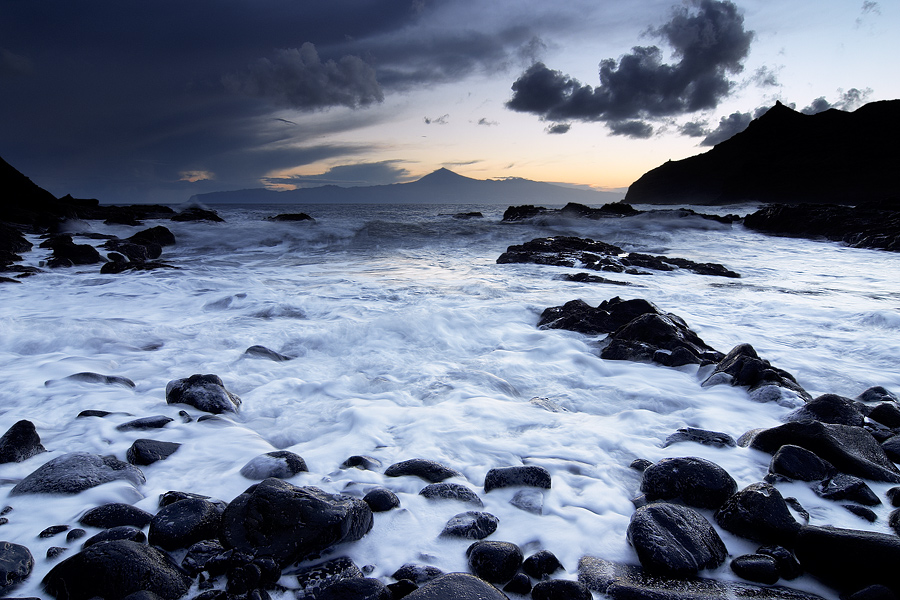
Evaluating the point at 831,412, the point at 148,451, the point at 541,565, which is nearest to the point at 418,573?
the point at 541,565

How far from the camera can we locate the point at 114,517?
5.98 ft

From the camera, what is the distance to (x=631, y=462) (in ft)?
8.23

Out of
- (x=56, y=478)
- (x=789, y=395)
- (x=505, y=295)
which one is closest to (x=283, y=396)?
(x=56, y=478)

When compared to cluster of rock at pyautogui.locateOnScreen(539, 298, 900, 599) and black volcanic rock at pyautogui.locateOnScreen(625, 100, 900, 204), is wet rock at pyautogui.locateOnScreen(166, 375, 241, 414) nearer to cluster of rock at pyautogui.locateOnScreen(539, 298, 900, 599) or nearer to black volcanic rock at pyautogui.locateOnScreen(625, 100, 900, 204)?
cluster of rock at pyautogui.locateOnScreen(539, 298, 900, 599)

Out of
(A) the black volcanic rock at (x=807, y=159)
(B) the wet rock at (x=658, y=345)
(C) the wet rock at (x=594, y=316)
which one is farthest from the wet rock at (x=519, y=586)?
(A) the black volcanic rock at (x=807, y=159)

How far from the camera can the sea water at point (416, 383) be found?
6.63 ft

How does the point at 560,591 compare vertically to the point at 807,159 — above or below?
below

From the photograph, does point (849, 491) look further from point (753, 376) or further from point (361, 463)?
point (361, 463)

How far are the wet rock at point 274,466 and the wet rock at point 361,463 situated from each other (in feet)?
0.73

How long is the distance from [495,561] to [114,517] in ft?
5.12

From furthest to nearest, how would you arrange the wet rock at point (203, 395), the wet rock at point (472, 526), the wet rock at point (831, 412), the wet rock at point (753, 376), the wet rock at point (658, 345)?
the wet rock at point (658, 345), the wet rock at point (753, 376), the wet rock at point (203, 395), the wet rock at point (831, 412), the wet rock at point (472, 526)

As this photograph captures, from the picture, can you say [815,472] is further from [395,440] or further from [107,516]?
[107,516]

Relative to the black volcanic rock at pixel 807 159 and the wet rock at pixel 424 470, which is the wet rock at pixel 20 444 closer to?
the wet rock at pixel 424 470

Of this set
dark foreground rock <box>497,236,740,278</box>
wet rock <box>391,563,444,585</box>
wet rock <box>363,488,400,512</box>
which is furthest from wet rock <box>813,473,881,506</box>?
dark foreground rock <box>497,236,740,278</box>
